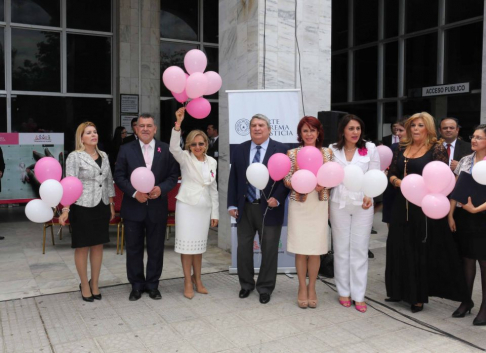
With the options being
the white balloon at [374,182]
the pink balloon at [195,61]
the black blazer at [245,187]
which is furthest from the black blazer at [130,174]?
the white balloon at [374,182]

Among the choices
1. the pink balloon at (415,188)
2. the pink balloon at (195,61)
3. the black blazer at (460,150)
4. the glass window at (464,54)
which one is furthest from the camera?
the glass window at (464,54)

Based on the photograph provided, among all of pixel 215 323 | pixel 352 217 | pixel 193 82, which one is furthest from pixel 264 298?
pixel 193 82

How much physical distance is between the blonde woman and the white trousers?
220 centimetres

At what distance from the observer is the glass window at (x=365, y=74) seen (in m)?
13.9

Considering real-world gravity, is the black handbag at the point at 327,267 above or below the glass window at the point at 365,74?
below

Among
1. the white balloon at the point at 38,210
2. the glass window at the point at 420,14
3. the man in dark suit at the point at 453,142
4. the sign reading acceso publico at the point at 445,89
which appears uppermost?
the glass window at the point at 420,14

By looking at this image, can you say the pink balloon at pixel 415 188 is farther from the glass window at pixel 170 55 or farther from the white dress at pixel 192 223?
the glass window at pixel 170 55

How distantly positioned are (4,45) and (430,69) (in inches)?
398

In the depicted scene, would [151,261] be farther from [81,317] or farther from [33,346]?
[33,346]

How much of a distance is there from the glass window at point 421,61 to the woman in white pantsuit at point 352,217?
27.3ft

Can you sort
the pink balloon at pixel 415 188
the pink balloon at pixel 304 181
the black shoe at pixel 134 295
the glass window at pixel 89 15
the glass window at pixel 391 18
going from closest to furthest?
the pink balloon at pixel 415 188, the pink balloon at pixel 304 181, the black shoe at pixel 134 295, the glass window at pixel 89 15, the glass window at pixel 391 18

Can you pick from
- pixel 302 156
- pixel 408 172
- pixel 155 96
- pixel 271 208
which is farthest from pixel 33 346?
pixel 155 96

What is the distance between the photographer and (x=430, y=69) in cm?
1188

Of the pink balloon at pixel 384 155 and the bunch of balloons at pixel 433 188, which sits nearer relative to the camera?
the bunch of balloons at pixel 433 188
